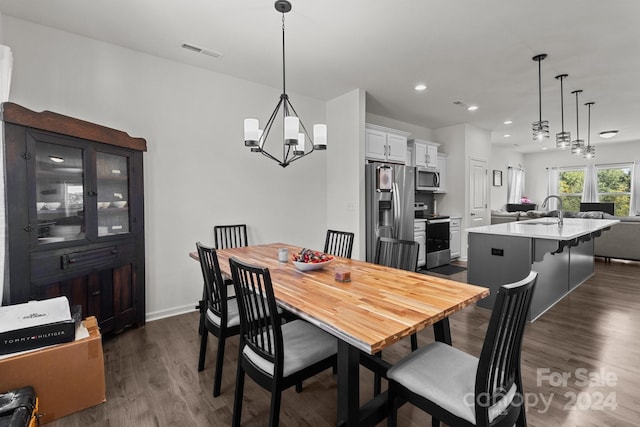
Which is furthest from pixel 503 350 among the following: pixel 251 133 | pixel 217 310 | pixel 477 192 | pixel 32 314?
pixel 477 192

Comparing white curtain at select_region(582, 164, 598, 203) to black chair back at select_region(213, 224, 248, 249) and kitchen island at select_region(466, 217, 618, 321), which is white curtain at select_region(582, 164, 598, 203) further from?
black chair back at select_region(213, 224, 248, 249)

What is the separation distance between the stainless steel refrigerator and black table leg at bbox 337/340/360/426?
314 cm

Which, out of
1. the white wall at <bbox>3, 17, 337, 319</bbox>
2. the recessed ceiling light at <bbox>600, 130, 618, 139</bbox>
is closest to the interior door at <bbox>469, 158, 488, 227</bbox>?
the recessed ceiling light at <bbox>600, 130, 618, 139</bbox>

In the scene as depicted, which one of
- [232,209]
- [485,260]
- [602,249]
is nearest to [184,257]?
[232,209]

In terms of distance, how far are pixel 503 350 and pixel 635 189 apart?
10.7 metres

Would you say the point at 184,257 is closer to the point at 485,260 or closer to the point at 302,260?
the point at 302,260

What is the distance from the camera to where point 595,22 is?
256 cm

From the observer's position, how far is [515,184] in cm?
962

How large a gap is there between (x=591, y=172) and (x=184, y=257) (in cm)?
1120

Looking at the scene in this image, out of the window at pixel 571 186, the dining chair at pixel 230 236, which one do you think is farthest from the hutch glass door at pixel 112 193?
the window at pixel 571 186

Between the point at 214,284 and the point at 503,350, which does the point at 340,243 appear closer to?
the point at 214,284

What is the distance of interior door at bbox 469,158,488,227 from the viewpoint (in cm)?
610

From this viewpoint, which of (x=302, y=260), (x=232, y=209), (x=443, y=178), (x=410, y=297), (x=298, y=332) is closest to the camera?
(x=410, y=297)

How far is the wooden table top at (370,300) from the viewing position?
115cm
